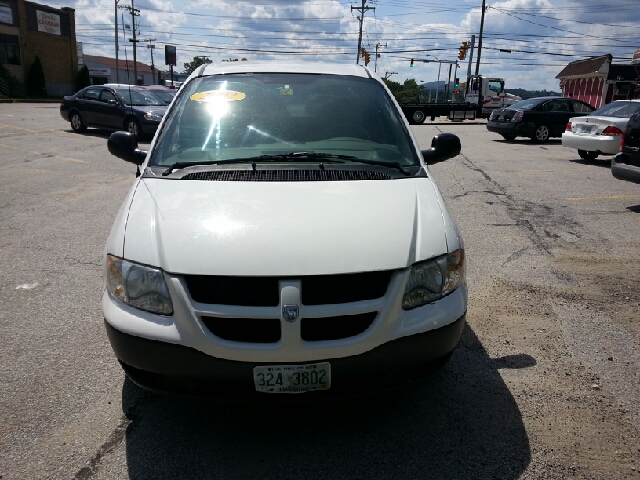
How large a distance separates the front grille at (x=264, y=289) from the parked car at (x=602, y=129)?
12.4 meters

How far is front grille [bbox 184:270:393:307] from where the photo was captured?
247 cm

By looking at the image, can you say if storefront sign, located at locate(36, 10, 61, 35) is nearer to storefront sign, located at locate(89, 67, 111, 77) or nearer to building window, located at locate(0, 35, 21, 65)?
building window, located at locate(0, 35, 21, 65)

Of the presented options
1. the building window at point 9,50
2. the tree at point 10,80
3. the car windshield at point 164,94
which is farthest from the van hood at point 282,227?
the building window at point 9,50

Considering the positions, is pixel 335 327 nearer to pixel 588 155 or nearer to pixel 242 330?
pixel 242 330

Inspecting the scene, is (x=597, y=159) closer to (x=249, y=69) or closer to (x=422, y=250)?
(x=249, y=69)

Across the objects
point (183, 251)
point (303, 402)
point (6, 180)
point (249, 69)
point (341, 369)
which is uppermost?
point (249, 69)

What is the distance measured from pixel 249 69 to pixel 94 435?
2.81 m

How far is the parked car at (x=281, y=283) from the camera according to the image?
97.3 inches

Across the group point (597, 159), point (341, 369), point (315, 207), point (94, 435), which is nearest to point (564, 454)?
point (341, 369)

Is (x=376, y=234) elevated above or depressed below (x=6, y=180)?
above

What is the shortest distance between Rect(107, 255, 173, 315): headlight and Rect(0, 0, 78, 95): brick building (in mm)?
49335

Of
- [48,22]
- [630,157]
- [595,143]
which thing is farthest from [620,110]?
[48,22]

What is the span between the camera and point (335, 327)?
2521 millimetres

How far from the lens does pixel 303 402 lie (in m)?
2.56
